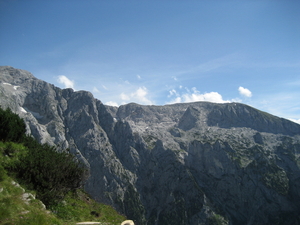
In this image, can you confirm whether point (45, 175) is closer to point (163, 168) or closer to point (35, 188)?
point (35, 188)

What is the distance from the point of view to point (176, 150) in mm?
187000

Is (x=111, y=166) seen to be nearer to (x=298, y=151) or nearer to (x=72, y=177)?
(x=72, y=177)

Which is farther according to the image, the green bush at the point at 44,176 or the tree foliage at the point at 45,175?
the tree foliage at the point at 45,175

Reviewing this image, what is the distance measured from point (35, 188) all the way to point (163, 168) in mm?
160280

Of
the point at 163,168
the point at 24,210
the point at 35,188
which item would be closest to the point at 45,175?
the point at 35,188

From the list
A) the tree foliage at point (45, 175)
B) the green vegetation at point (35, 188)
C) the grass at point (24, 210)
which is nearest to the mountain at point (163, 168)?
the green vegetation at point (35, 188)

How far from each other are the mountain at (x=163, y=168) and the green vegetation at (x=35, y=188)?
119346 mm

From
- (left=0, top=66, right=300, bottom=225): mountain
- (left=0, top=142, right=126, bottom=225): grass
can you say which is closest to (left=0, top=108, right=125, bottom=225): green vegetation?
(left=0, top=142, right=126, bottom=225): grass

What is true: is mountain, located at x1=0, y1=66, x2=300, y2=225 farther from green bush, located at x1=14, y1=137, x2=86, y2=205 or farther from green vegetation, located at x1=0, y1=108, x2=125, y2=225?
green bush, located at x1=14, y1=137, x2=86, y2=205

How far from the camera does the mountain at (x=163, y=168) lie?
145625 millimetres

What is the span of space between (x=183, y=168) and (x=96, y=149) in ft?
243

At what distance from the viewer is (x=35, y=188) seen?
18.6 metres

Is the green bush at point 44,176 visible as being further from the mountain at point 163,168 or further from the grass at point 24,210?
the mountain at point 163,168

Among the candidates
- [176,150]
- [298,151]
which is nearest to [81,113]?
[176,150]
